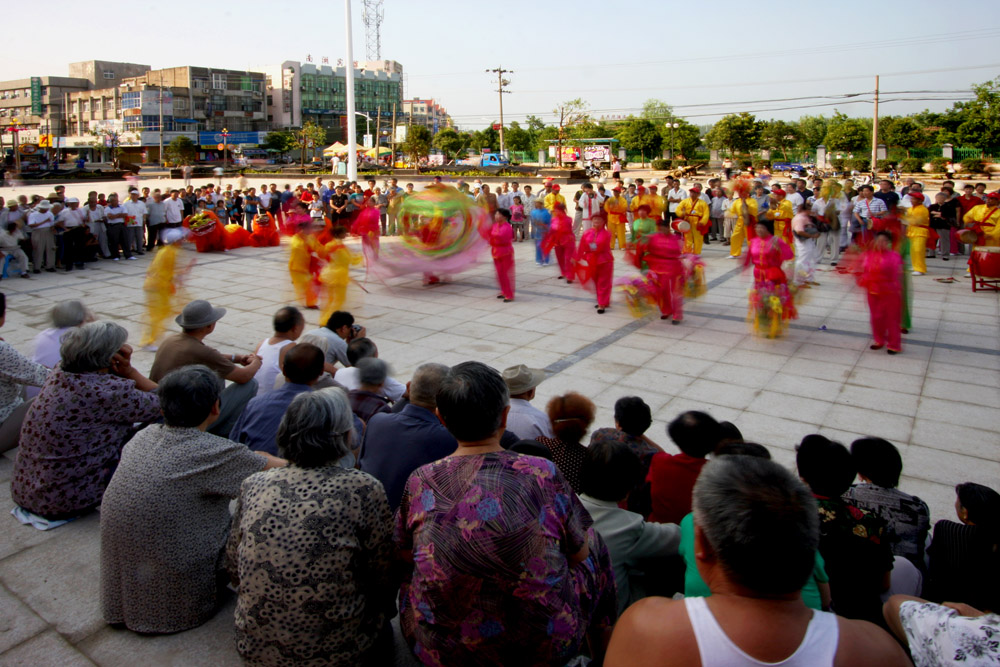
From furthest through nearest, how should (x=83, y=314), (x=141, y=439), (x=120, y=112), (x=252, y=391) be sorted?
(x=120, y=112)
(x=83, y=314)
(x=252, y=391)
(x=141, y=439)

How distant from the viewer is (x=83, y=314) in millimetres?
5105

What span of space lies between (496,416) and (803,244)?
1000 centimetres

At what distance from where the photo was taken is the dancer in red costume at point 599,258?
944cm

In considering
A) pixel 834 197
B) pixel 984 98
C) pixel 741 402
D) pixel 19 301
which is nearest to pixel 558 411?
pixel 741 402

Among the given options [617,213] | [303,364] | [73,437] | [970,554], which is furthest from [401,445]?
[617,213]

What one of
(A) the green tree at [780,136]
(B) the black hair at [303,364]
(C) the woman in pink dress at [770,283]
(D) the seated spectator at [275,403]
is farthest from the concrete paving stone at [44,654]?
(A) the green tree at [780,136]

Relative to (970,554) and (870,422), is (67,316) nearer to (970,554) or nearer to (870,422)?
(970,554)

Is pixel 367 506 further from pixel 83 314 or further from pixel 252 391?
pixel 83 314

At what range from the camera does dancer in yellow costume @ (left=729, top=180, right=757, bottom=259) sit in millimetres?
12258

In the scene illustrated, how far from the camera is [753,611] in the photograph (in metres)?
1.58

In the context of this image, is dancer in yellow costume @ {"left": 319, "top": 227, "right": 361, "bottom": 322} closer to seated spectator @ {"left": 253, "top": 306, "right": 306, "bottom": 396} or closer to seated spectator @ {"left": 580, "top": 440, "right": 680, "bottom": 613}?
seated spectator @ {"left": 253, "top": 306, "right": 306, "bottom": 396}

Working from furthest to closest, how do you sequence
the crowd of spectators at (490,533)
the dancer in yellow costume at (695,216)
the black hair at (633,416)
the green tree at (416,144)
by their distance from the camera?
1. the green tree at (416,144)
2. the dancer in yellow costume at (695,216)
3. the black hair at (633,416)
4. the crowd of spectators at (490,533)

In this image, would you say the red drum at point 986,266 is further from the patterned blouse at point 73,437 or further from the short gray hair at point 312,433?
the patterned blouse at point 73,437

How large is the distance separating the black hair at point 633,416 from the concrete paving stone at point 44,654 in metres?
2.56
